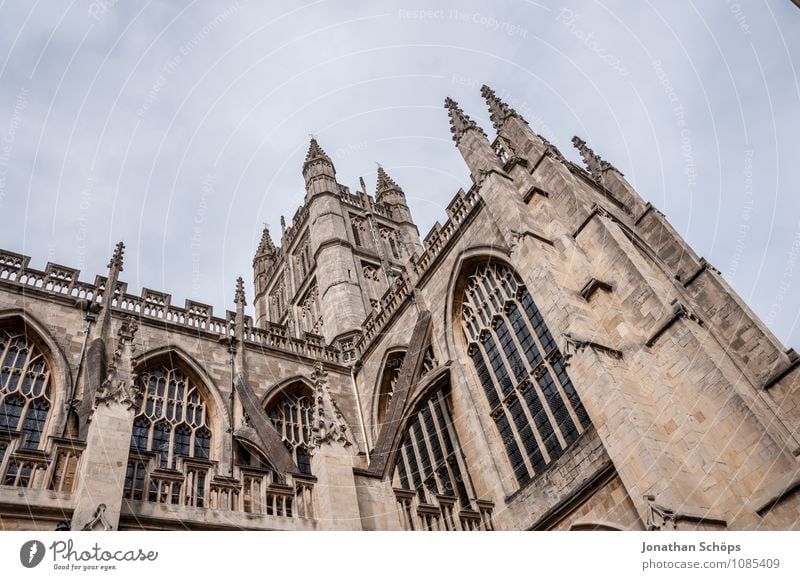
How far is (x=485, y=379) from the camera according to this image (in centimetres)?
1255

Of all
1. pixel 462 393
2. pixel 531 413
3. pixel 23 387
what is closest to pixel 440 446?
pixel 462 393

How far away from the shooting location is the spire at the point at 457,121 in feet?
51.5

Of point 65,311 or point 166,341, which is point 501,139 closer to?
point 166,341

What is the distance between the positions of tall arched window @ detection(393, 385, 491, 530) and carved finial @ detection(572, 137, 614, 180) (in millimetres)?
9943

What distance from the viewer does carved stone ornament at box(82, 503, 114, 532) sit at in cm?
592

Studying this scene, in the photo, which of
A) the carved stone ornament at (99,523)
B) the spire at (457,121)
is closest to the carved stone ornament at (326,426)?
the carved stone ornament at (99,523)

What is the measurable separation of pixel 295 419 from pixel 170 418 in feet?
10.7

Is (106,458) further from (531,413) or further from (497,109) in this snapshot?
(497,109)

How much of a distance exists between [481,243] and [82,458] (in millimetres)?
9418

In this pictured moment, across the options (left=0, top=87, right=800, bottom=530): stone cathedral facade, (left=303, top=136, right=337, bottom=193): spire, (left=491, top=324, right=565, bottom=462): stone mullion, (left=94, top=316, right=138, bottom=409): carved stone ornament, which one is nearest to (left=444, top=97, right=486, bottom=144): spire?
(left=0, top=87, right=800, bottom=530): stone cathedral facade

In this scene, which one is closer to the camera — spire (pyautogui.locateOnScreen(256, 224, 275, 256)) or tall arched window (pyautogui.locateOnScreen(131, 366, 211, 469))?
tall arched window (pyautogui.locateOnScreen(131, 366, 211, 469))

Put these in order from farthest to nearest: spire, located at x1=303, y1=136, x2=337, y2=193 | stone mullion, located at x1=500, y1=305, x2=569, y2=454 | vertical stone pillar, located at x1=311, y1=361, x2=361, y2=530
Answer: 1. spire, located at x1=303, y1=136, x2=337, y2=193
2. stone mullion, located at x1=500, y1=305, x2=569, y2=454
3. vertical stone pillar, located at x1=311, y1=361, x2=361, y2=530

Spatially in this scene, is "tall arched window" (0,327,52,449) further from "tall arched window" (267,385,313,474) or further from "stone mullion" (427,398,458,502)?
"stone mullion" (427,398,458,502)
